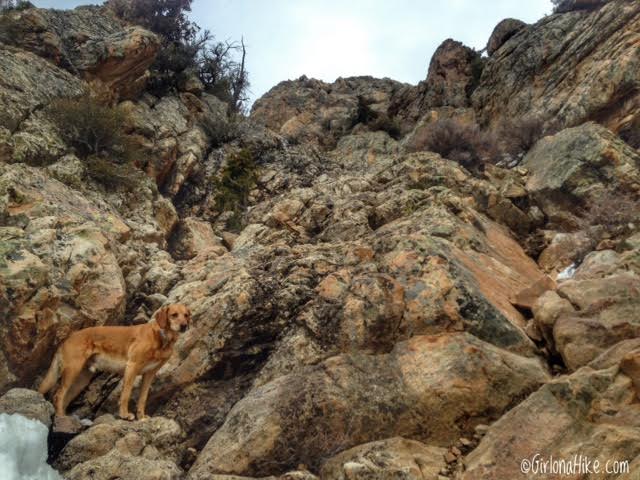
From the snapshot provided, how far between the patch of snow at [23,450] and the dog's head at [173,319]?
1.80 metres

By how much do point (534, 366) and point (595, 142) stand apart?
25.3 feet

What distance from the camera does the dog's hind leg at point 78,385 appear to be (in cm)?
687

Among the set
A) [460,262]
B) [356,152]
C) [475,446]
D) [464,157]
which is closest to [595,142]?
[464,157]

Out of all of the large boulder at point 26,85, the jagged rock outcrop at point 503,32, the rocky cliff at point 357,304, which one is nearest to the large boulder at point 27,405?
the rocky cliff at point 357,304

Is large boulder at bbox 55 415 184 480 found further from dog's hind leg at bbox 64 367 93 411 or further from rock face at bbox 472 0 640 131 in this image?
rock face at bbox 472 0 640 131

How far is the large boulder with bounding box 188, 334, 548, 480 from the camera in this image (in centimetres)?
526

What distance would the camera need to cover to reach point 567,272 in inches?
343

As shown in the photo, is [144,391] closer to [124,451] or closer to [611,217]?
[124,451]

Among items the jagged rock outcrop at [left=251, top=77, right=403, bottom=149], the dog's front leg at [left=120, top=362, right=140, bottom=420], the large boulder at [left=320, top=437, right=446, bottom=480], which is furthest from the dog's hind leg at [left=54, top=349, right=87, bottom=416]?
the jagged rock outcrop at [left=251, top=77, right=403, bottom=149]

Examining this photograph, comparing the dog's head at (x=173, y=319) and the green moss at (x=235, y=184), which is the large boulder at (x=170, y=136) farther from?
the dog's head at (x=173, y=319)

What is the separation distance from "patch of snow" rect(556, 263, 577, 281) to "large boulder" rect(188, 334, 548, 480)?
127 inches

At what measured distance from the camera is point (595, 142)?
11531mm

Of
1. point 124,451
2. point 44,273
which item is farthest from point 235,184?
point 124,451

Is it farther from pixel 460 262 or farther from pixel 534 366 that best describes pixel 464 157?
pixel 534 366
